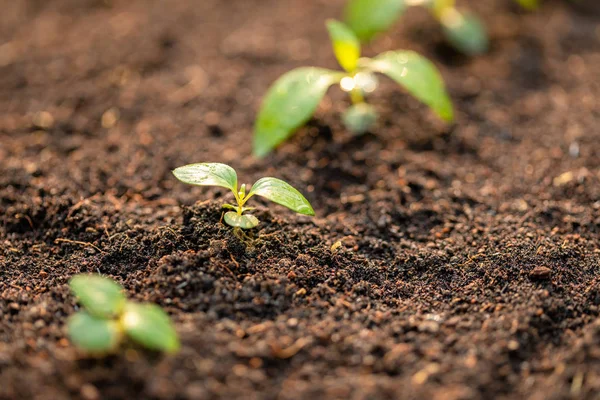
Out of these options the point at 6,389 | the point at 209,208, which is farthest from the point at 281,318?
the point at 6,389

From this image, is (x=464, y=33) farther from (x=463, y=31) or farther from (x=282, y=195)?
(x=282, y=195)

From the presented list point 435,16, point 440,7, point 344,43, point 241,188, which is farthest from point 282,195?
point 435,16

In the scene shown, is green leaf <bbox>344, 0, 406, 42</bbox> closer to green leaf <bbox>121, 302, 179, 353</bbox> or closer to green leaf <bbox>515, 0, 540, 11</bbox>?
green leaf <bbox>515, 0, 540, 11</bbox>

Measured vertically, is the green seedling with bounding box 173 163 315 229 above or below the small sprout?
below

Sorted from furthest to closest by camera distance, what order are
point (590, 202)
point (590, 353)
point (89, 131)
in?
point (89, 131) < point (590, 202) < point (590, 353)

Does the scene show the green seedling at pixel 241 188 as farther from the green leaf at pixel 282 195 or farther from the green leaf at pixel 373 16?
the green leaf at pixel 373 16

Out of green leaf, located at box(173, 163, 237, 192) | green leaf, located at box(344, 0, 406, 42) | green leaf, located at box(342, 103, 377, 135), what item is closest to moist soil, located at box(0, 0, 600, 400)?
green leaf, located at box(342, 103, 377, 135)

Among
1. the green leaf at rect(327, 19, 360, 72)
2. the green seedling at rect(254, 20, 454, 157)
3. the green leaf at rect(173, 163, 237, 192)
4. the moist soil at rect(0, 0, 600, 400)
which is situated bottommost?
the moist soil at rect(0, 0, 600, 400)

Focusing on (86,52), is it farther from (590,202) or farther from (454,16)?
(590,202)
